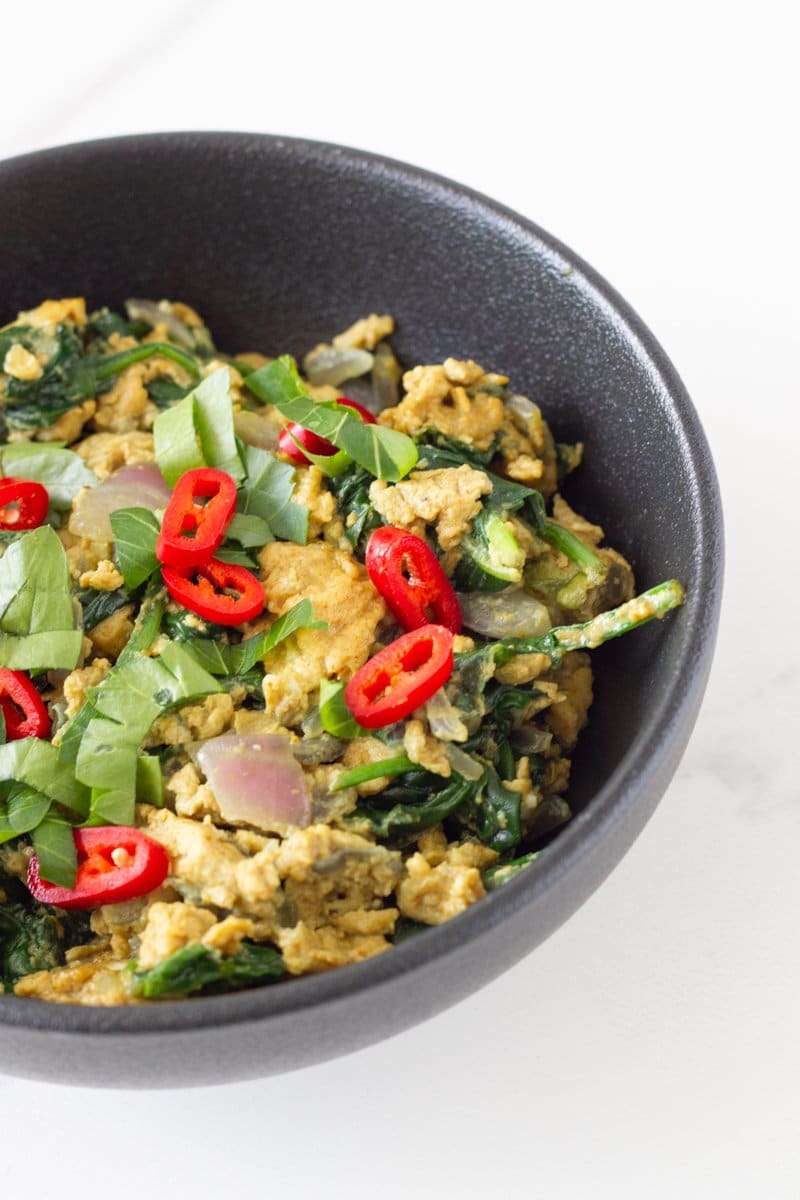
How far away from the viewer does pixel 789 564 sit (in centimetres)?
484

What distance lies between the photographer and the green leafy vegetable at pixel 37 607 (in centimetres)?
364

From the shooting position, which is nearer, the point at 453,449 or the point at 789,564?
the point at 453,449

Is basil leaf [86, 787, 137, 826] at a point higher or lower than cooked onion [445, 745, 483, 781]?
lower

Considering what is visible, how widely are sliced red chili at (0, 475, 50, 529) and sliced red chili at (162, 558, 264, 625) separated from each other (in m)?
0.50

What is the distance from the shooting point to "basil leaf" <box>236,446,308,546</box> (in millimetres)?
3828

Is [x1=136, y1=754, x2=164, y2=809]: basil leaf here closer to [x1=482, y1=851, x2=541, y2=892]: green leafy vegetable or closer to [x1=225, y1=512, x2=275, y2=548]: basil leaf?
[x1=225, y1=512, x2=275, y2=548]: basil leaf

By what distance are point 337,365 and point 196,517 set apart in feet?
3.59

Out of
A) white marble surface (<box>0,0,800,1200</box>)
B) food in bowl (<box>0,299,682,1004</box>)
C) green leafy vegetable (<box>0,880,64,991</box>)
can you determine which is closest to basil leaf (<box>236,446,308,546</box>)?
food in bowl (<box>0,299,682,1004</box>)

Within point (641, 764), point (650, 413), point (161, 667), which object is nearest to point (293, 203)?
point (650, 413)

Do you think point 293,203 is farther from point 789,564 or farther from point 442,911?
point 442,911

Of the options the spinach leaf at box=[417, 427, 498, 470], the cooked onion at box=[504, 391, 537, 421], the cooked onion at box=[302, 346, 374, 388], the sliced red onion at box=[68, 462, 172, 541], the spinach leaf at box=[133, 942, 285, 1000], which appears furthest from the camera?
the cooked onion at box=[302, 346, 374, 388]

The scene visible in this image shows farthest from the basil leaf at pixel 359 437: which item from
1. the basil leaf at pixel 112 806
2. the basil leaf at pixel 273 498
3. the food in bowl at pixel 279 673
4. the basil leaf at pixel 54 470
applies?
the basil leaf at pixel 112 806

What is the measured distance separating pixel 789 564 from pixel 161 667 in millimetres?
2350

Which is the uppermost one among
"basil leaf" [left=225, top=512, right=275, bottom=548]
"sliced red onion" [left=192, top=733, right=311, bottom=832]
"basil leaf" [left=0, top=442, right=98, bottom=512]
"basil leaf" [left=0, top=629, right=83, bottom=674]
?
"basil leaf" [left=225, top=512, right=275, bottom=548]
